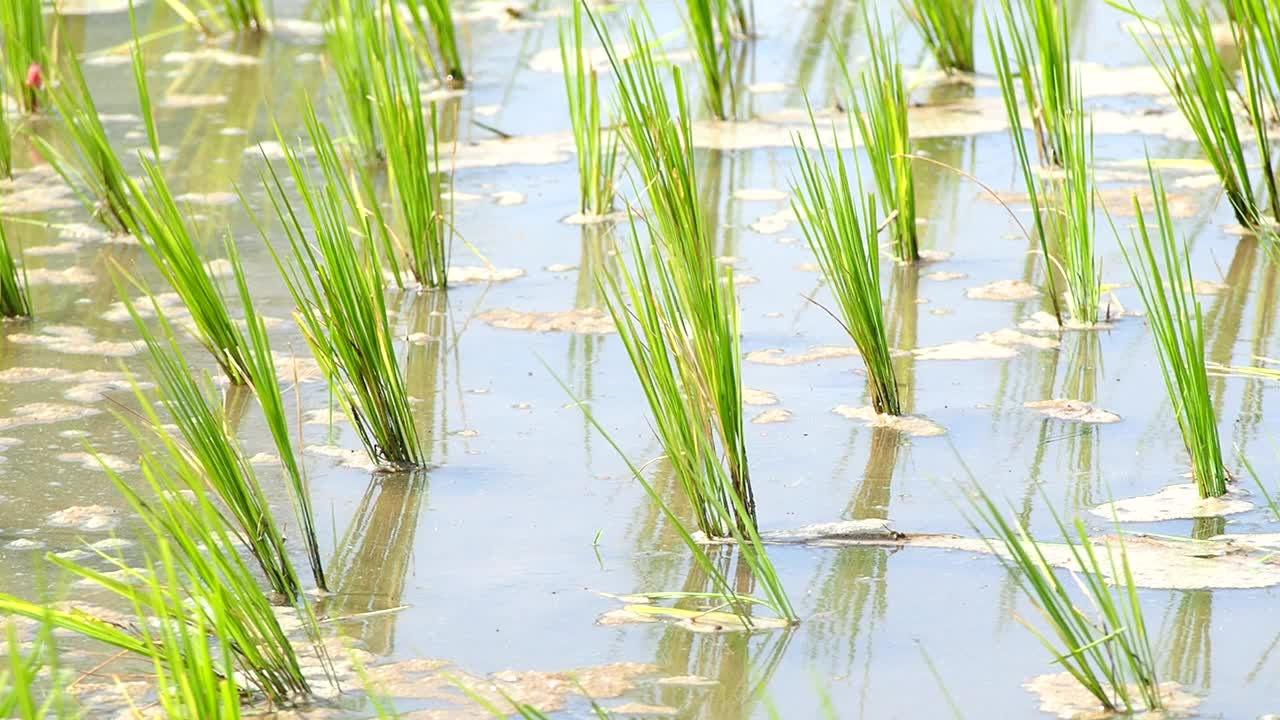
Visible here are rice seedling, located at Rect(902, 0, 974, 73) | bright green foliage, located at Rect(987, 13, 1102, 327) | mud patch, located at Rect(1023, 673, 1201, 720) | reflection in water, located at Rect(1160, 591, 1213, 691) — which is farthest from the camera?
rice seedling, located at Rect(902, 0, 974, 73)

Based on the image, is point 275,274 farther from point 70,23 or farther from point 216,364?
point 70,23

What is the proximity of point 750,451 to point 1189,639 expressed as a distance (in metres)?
0.86

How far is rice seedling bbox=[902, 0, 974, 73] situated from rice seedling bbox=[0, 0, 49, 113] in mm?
2561

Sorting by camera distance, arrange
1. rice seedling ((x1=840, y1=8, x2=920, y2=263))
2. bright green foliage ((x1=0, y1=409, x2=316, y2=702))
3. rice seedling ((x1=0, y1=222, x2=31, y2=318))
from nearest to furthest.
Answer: bright green foliage ((x1=0, y1=409, x2=316, y2=702)) → rice seedling ((x1=840, y1=8, x2=920, y2=263)) → rice seedling ((x1=0, y1=222, x2=31, y2=318))

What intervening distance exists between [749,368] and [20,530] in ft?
4.34

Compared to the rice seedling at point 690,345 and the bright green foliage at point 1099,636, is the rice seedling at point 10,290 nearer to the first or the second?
the rice seedling at point 690,345

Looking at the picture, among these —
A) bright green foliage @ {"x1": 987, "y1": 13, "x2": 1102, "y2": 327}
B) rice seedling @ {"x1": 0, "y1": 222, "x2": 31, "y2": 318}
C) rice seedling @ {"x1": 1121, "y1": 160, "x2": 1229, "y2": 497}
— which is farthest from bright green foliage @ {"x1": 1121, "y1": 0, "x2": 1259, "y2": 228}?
rice seedling @ {"x1": 0, "y1": 222, "x2": 31, "y2": 318}

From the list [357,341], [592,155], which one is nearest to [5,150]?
[592,155]

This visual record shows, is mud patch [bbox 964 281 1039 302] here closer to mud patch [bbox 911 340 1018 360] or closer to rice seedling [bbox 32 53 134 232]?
mud patch [bbox 911 340 1018 360]

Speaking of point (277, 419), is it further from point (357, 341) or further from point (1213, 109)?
point (1213, 109)

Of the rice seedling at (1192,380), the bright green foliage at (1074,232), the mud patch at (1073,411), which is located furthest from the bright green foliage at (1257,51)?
the rice seedling at (1192,380)

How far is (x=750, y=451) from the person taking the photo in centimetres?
271

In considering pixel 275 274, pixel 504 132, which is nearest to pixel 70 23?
pixel 504 132

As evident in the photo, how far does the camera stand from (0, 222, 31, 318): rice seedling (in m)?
3.41
